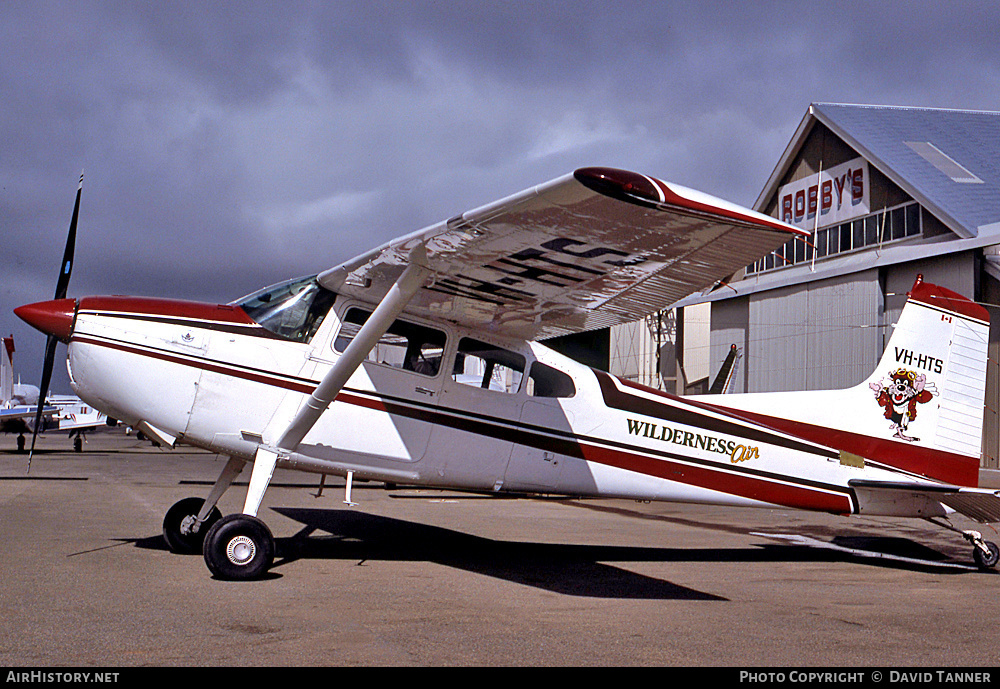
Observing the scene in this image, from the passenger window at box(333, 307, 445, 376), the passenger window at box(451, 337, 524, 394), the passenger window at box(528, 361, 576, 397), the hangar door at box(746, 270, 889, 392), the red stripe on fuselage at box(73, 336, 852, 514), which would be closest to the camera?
the red stripe on fuselage at box(73, 336, 852, 514)

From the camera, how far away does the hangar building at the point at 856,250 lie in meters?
24.2

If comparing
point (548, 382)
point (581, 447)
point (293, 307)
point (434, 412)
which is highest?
point (293, 307)

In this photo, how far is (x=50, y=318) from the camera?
7.29 meters

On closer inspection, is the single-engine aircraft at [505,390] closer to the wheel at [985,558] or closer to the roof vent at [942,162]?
the wheel at [985,558]

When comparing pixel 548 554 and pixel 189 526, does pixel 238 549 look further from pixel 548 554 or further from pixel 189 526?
pixel 548 554

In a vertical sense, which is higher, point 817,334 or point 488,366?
point 817,334

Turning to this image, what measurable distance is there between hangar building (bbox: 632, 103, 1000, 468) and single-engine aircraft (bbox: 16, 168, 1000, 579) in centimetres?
1244

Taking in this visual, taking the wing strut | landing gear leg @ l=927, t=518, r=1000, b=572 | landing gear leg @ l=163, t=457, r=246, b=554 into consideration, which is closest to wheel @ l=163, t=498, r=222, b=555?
landing gear leg @ l=163, t=457, r=246, b=554

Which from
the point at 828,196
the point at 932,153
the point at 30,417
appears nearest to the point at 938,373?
the point at 828,196

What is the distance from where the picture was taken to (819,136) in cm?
3206

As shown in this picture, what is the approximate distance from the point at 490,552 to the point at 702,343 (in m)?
28.8

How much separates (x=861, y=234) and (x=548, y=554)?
77.8 feet

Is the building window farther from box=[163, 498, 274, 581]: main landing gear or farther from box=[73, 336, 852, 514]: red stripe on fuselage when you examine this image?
box=[163, 498, 274, 581]: main landing gear

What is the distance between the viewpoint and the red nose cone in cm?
729
